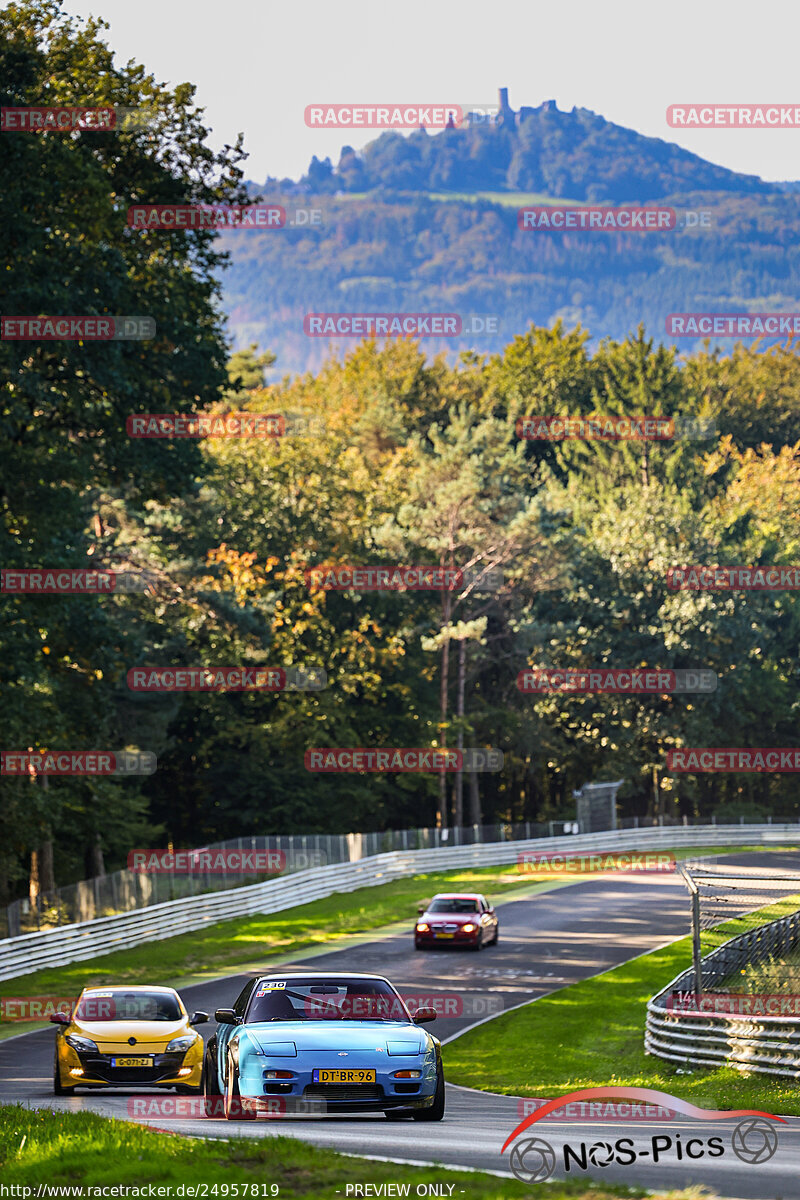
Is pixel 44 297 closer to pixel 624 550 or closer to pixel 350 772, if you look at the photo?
pixel 350 772

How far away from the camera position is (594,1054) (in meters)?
21.9

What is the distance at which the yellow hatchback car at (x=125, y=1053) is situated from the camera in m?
15.7

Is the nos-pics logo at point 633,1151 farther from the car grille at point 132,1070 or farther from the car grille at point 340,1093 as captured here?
the car grille at point 132,1070

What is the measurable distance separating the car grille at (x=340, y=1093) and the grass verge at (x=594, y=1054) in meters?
5.71

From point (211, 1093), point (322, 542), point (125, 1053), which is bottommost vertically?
point (125, 1053)

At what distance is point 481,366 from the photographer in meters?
106

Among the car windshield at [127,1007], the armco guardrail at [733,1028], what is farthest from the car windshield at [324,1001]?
the armco guardrail at [733,1028]

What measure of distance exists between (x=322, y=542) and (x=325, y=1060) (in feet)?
185

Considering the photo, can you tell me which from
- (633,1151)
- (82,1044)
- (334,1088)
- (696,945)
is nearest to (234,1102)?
(334,1088)

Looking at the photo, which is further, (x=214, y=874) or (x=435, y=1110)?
(x=214, y=874)

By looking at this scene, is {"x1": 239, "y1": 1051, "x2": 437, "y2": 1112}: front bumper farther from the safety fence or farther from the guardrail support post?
the safety fence

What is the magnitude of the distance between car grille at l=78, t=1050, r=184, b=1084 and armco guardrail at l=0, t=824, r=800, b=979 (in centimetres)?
1449

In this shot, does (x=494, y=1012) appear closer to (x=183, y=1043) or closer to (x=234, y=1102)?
(x=183, y=1043)

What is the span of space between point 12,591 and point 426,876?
2660 centimetres
